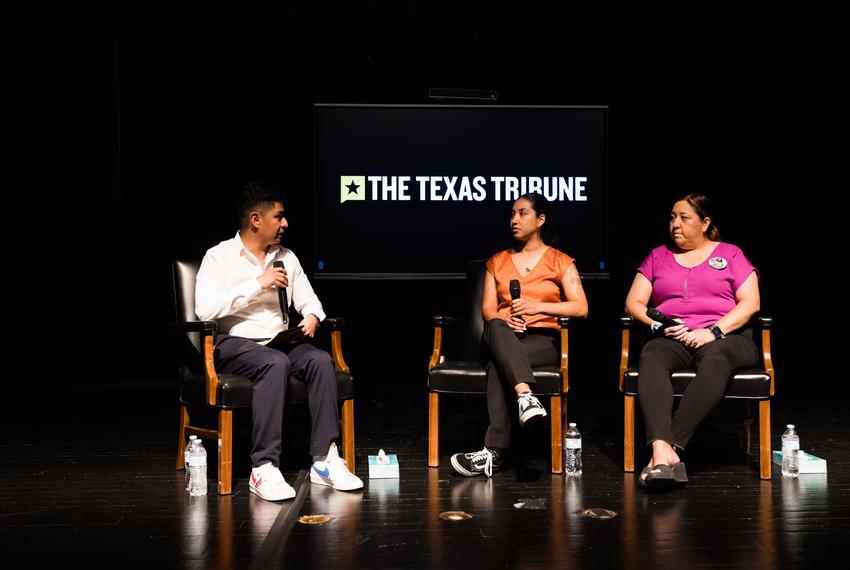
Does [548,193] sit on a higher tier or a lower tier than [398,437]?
higher

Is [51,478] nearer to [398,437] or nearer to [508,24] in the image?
[398,437]

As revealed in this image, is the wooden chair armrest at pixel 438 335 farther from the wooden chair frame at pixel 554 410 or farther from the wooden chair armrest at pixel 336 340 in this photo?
the wooden chair armrest at pixel 336 340

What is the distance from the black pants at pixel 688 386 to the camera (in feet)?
11.7

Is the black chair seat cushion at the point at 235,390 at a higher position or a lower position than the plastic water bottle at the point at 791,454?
higher

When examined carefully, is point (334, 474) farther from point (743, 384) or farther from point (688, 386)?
point (743, 384)

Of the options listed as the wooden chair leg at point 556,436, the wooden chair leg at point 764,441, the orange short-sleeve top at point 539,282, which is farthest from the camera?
the orange short-sleeve top at point 539,282

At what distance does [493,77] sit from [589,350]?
2.20 m

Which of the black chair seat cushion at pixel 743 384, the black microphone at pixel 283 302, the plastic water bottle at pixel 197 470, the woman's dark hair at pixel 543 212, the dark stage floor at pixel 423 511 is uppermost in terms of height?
the woman's dark hair at pixel 543 212

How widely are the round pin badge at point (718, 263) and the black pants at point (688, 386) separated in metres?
0.33

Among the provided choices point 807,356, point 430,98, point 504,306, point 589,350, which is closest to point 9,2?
point 430,98

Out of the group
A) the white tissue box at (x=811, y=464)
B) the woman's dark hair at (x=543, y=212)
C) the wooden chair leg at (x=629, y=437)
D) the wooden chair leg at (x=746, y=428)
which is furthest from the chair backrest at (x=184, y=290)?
the white tissue box at (x=811, y=464)

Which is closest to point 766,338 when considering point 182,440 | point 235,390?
point 235,390

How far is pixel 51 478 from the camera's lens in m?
3.70

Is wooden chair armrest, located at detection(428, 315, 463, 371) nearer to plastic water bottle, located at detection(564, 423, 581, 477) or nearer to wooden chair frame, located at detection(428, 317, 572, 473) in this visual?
wooden chair frame, located at detection(428, 317, 572, 473)
